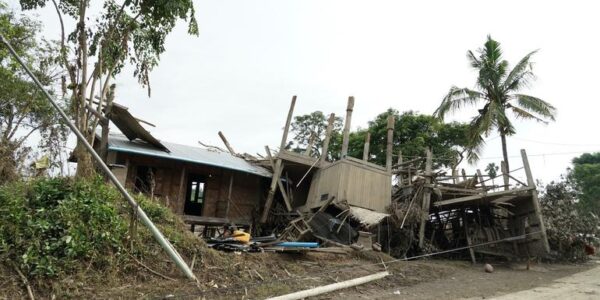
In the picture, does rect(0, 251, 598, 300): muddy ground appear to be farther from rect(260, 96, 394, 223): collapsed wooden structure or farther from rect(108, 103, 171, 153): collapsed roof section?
rect(108, 103, 171, 153): collapsed roof section

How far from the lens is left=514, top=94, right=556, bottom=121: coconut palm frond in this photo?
745 inches

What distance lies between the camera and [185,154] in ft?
50.8

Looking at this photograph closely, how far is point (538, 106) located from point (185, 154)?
15676 mm

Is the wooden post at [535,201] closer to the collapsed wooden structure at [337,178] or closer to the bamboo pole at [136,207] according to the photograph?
the collapsed wooden structure at [337,178]

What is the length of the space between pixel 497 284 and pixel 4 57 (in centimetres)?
1646

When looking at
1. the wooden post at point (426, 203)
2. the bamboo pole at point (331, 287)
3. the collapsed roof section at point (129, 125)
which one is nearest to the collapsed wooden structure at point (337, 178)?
the wooden post at point (426, 203)

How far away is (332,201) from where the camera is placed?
46.1 ft

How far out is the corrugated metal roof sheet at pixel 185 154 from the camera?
1373cm

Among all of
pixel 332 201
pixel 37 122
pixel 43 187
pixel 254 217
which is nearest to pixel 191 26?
pixel 43 187

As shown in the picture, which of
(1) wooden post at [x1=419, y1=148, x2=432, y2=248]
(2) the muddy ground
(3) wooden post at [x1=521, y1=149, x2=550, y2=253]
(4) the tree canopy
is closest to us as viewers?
(2) the muddy ground

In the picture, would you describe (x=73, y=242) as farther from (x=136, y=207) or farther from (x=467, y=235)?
(x=467, y=235)

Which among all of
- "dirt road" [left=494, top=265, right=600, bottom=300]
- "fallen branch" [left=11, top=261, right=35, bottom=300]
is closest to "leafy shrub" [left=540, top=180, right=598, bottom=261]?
"dirt road" [left=494, top=265, right=600, bottom=300]

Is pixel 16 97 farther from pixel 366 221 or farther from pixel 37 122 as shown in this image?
pixel 366 221

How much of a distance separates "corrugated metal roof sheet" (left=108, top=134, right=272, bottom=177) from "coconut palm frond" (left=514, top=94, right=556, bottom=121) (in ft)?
40.9
